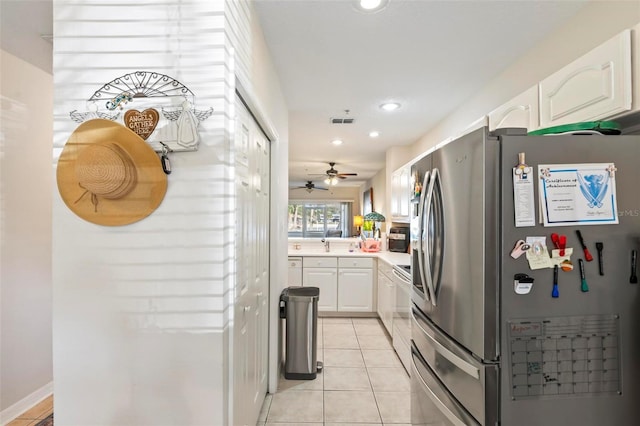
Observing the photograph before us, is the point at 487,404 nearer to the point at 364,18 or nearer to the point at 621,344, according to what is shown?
the point at 621,344

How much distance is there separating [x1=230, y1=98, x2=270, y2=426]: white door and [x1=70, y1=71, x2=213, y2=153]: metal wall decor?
0.26 metres

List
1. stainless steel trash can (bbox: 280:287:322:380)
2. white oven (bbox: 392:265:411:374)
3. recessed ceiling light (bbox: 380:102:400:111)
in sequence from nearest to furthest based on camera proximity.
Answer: stainless steel trash can (bbox: 280:287:322:380)
white oven (bbox: 392:265:411:374)
recessed ceiling light (bbox: 380:102:400:111)

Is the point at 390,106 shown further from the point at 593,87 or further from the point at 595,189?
the point at 595,189

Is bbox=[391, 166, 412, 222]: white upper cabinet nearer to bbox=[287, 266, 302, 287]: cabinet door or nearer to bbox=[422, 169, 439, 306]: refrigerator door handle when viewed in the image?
bbox=[287, 266, 302, 287]: cabinet door

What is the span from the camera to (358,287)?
4.31m

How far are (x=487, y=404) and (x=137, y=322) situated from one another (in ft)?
4.70

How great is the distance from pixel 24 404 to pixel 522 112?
388 cm

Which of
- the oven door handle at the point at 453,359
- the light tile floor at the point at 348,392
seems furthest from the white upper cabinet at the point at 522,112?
the light tile floor at the point at 348,392

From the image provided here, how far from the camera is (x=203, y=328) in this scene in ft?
3.84

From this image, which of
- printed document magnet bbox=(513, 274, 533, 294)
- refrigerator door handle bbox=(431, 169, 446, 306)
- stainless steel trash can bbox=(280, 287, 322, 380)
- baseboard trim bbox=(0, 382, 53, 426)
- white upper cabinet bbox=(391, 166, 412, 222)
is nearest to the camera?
printed document magnet bbox=(513, 274, 533, 294)

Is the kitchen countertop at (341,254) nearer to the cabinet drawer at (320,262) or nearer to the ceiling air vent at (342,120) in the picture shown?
the cabinet drawer at (320,262)

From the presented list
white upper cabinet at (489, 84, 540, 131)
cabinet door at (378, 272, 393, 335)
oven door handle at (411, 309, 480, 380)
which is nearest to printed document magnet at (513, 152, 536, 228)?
oven door handle at (411, 309, 480, 380)

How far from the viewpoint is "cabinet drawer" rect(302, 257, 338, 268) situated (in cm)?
432

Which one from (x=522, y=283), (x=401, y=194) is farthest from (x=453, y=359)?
(x=401, y=194)
